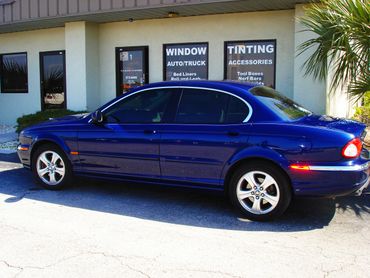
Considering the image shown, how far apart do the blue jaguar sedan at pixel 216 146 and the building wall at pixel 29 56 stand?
7.07 m

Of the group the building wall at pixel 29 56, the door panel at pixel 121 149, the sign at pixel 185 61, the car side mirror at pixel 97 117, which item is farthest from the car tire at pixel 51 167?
the building wall at pixel 29 56

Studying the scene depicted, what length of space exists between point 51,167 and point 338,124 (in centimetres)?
Result: 393

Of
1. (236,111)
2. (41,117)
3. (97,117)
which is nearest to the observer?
(236,111)

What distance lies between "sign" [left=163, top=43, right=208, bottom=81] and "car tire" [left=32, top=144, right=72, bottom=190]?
206 inches

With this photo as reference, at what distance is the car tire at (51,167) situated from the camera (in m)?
6.43

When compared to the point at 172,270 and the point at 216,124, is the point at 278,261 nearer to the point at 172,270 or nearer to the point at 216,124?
the point at 172,270

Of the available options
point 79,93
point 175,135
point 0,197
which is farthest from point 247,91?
point 79,93

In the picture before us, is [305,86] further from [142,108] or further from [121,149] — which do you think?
[121,149]

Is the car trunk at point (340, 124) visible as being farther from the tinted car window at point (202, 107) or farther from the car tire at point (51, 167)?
the car tire at point (51, 167)

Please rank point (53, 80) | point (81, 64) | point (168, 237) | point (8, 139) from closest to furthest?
point (168, 237) < point (8, 139) < point (81, 64) < point (53, 80)

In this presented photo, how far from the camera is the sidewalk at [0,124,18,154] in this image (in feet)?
33.6

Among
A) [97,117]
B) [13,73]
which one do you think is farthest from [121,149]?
[13,73]

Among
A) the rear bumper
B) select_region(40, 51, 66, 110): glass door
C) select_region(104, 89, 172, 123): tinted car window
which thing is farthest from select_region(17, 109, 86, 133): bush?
the rear bumper

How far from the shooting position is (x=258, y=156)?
5055 mm
